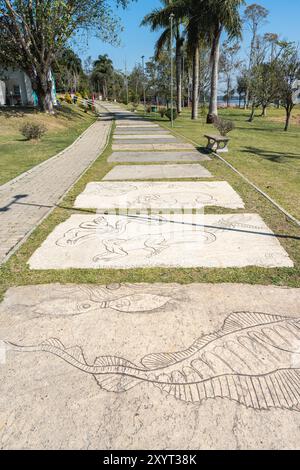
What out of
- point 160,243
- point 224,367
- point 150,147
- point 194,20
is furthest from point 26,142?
point 194,20

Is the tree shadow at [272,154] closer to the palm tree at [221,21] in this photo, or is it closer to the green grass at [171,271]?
the green grass at [171,271]

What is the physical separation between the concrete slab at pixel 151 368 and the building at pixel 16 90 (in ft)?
111

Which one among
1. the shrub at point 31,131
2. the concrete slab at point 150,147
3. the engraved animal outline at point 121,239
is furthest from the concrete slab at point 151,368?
the shrub at point 31,131

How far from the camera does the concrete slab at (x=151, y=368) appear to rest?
2.11 metres

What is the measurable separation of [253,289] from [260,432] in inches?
69.0

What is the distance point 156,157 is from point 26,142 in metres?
7.50

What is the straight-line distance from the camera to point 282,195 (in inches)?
287

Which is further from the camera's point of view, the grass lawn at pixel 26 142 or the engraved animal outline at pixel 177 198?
the grass lawn at pixel 26 142

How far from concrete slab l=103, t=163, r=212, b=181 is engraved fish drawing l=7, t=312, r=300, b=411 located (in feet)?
21.6

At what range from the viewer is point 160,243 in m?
4.84

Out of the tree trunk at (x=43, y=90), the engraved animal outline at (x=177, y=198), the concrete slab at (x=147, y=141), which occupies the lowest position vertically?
the engraved animal outline at (x=177, y=198)

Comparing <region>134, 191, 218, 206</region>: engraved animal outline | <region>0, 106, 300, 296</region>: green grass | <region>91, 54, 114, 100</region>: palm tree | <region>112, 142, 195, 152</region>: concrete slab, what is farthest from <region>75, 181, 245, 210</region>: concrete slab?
<region>91, 54, 114, 100</region>: palm tree
